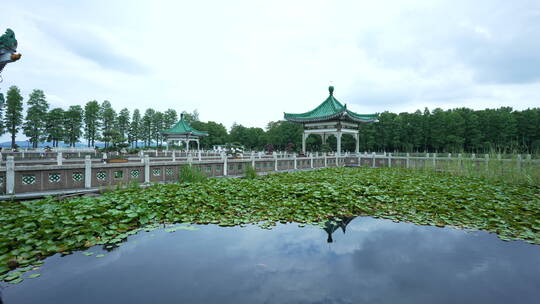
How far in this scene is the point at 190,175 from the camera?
1045cm

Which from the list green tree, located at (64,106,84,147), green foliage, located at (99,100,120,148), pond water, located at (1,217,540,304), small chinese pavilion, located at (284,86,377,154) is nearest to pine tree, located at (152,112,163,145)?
green foliage, located at (99,100,120,148)

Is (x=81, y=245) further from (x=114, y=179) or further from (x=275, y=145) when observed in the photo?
(x=275, y=145)

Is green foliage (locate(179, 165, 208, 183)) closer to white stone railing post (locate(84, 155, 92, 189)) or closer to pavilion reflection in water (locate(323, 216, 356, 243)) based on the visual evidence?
white stone railing post (locate(84, 155, 92, 189))

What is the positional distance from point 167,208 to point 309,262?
4.06 metres

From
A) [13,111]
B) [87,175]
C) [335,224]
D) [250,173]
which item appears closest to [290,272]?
[335,224]

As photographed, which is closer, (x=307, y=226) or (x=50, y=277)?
(x=50, y=277)

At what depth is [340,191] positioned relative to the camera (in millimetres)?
8930

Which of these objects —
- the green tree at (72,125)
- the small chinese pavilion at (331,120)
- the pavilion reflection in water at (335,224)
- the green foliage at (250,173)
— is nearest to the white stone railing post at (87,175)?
the green foliage at (250,173)

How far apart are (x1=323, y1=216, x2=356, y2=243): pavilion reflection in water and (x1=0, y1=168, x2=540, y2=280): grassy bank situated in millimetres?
227

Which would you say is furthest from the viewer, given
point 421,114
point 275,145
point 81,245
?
point 275,145

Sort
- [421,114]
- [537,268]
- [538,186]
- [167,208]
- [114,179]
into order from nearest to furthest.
Answer: 1. [537,268]
2. [167,208]
3. [114,179]
4. [538,186]
5. [421,114]

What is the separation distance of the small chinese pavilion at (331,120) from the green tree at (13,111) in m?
33.9

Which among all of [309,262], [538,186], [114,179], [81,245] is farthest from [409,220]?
[114,179]

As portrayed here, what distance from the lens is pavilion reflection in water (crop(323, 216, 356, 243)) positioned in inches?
227
